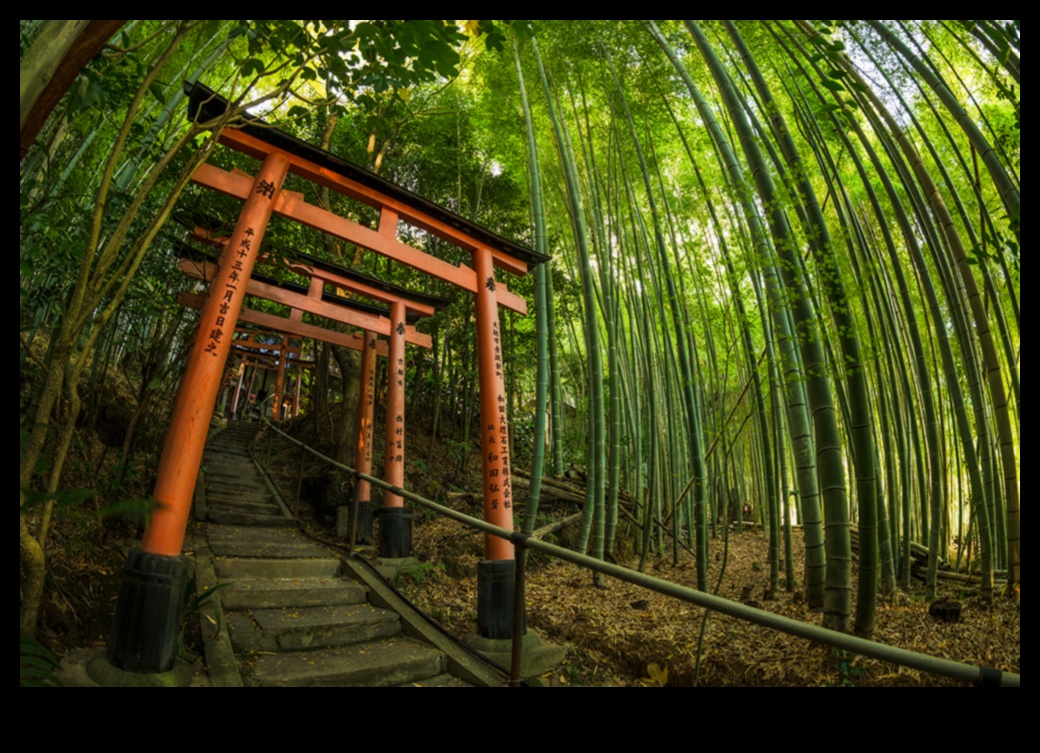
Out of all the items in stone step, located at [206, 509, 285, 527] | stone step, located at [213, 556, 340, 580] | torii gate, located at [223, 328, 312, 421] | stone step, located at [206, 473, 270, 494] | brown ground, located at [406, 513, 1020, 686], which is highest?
torii gate, located at [223, 328, 312, 421]

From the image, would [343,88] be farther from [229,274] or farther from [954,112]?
[954,112]

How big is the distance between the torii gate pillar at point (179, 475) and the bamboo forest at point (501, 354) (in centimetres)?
1

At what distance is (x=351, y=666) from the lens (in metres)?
2.51

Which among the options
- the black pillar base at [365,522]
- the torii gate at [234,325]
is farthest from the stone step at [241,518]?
the torii gate at [234,325]

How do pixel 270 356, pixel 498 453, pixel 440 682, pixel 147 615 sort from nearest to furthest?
1. pixel 147 615
2. pixel 440 682
3. pixel 498 453
4. pixel 270 356

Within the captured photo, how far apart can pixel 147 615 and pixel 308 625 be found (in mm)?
862

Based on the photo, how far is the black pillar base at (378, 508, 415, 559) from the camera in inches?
173

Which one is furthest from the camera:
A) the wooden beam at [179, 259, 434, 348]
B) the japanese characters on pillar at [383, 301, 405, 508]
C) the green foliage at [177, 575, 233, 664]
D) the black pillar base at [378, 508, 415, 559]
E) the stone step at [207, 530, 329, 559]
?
the japanese characters on pillar at [383, 301, 405, 508]

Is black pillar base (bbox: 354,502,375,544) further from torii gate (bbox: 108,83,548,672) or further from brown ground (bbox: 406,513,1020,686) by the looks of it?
torii gate (bbox: 108,83,548,672)

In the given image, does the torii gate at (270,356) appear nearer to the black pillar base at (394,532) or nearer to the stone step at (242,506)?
the stone step at (242,506)

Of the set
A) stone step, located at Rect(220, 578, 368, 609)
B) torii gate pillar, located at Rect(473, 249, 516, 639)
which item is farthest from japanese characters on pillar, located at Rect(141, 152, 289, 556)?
torii gate pillar, located at Rect(473, 249, 516, 639)

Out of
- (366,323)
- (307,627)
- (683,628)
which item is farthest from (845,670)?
(366,323)

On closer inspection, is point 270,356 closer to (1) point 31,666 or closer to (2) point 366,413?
(2) point 366,413

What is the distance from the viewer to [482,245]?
404 centimetres
